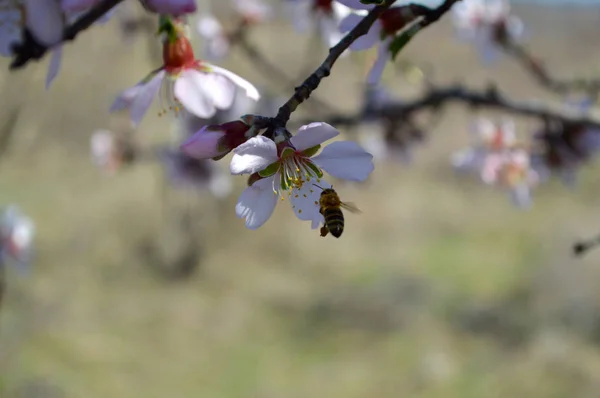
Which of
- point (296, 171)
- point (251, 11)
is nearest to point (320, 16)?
point (296, 171)

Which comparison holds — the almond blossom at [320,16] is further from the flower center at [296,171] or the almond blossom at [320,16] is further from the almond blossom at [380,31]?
the flower center at [296,171]

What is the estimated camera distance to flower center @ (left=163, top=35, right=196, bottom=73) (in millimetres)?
564

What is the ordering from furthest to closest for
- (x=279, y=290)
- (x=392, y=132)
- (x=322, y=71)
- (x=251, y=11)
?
(x=279, y=290) < (x=251, y=11) < (x=392, y=132) < (x=322, y=71)

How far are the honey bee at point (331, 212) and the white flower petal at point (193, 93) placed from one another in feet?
0.44

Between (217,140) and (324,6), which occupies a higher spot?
(217,140)

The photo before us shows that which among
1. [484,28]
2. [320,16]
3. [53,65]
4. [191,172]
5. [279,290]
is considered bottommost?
[279,290]

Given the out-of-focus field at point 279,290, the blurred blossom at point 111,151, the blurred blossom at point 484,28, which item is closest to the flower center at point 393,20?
the blurred blossom at point 484,28

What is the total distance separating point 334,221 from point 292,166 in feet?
0.20

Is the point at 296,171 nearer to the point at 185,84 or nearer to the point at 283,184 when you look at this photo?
the point at 283,184

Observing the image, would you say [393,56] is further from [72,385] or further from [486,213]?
[486,213]

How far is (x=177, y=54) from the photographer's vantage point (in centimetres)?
56

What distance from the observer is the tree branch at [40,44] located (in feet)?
1.39

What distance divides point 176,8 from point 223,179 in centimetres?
163

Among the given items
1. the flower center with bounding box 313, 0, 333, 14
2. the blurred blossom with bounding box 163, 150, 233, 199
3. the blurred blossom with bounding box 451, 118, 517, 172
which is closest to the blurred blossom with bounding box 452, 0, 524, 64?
the blurred blossom with bounding box 451, 118, 517, 172
